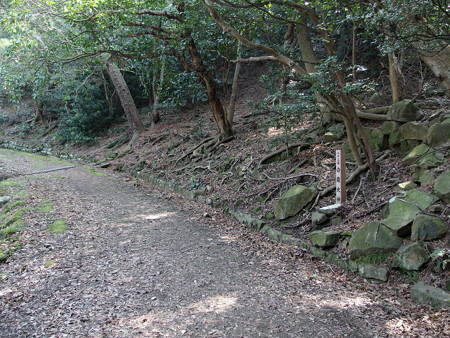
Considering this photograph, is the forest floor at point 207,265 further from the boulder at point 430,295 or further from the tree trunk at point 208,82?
the tree trunk at point 208,82

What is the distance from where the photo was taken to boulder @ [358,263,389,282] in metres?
4.88

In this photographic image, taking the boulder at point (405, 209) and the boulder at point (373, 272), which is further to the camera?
the boulder at point (405, 209)

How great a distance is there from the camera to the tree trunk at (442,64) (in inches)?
254

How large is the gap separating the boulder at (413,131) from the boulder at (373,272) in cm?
301

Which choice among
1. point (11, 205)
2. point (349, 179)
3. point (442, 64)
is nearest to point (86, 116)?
point (11, 205)

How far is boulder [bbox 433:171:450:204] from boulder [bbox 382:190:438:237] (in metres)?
0.09

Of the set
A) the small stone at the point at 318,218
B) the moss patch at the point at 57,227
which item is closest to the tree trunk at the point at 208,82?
the moss patch at the point at 57,227

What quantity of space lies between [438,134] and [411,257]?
9.02 feet

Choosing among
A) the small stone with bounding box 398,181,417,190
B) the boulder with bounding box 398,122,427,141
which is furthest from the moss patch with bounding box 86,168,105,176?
the small stone with bounding box 398,181,417,190

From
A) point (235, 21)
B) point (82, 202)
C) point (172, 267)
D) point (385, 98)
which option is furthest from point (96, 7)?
point (385, 98)

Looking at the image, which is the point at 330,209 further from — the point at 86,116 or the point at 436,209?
the point at 86,116

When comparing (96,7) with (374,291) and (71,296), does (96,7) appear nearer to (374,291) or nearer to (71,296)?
(71,296)

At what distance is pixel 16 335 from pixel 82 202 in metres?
6.09

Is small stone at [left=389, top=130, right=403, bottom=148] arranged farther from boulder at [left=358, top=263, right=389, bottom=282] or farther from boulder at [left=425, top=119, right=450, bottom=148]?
boulder at [left=358, top=263, right=389, bottom=282]
